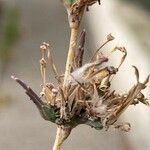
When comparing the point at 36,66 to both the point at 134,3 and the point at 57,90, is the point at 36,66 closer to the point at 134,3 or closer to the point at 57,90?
the point at 134,3

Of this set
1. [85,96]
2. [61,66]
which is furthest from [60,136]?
[61,66]

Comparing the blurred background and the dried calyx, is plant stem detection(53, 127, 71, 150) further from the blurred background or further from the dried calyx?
the blurred background

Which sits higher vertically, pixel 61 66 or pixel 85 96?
pixel 85 96

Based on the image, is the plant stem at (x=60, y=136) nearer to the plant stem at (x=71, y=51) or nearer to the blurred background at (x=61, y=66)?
the plant stem at (x=71, y=51)

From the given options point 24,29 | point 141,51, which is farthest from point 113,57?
point 24,29

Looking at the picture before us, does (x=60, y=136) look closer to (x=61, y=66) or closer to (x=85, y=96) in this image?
(x=85, y=96)

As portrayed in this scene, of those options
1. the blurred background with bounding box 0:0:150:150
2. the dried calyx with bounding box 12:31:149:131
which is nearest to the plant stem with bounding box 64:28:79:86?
the dried calyx with bounding box 12:31:149:131

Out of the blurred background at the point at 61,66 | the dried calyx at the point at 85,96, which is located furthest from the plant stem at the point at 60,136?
the blurred background at the point at 61,66
